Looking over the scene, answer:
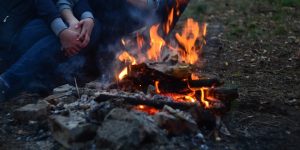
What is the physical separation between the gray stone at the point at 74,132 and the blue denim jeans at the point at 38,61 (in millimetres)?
Result: 1313

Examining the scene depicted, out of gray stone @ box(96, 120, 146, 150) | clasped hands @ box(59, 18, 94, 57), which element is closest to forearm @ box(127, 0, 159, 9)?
clasped hands @ box(59, 18, 94, 57)

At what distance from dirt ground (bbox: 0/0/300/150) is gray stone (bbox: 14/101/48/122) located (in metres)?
0.07

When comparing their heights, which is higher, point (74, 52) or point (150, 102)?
point (74, 52)

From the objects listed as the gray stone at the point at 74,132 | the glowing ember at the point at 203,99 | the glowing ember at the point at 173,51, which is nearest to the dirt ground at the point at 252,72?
the gray stone at the point at 74,132

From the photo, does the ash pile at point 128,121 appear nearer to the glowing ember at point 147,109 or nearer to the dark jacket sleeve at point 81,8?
the glowing ember at point 147,109

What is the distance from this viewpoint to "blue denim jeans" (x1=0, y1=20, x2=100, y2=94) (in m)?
4.76

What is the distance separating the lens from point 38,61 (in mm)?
4832

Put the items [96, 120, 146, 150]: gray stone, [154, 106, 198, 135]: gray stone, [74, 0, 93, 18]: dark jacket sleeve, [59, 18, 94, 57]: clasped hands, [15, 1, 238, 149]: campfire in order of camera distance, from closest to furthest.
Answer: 1. [96, 120, 146, 150]: gray stone
2. [15, 1, 238, 149]: campfire
3. [154, 106, 198, 135]: gray stone
4. [59, 18, 94, 57]: clasped hands
5. [74, 0, 93, 18]: dark jacket sleeve

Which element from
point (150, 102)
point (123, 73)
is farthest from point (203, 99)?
point (123, 73)

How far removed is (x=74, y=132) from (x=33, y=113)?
70 cm

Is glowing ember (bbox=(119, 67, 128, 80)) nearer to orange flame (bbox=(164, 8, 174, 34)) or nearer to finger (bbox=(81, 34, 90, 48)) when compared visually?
finger (bbox=(81, 34, 90, 48))

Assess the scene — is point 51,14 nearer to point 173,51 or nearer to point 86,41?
point 86,41

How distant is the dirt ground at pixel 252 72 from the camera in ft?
12.4

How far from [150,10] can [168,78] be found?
1402mm
